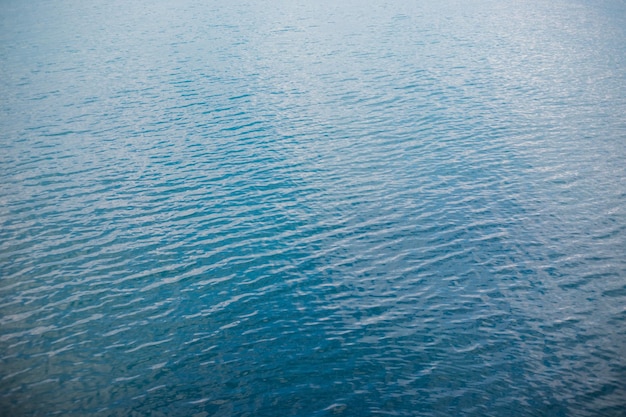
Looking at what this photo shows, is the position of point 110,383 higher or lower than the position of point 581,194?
higher

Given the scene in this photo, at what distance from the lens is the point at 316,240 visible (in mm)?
27781

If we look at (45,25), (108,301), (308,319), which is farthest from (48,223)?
(45,25)

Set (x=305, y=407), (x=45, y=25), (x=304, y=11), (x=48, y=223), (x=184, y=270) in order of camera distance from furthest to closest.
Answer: (x=304, y=11)
(x=45, y=25)
(x=48, y=223)
(x=184, y=270)
(x=305, y=407)

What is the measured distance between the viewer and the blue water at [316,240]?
19.3 m

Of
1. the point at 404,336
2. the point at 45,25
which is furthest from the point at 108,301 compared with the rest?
the point at 45,25

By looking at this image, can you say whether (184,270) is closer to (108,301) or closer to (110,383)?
(108,301)

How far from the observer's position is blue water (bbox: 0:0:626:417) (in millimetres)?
19266

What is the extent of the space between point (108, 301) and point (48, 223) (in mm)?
9146

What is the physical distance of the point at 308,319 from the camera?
2241 centimetres

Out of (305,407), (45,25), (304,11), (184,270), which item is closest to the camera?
(305,407)

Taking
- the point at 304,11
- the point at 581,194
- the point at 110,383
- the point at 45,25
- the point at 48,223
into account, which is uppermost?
the point at 45,25

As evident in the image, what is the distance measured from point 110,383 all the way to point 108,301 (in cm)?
528

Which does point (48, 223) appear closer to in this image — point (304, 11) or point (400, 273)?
point (400, 273)

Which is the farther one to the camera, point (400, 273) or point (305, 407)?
point (400, 273)
